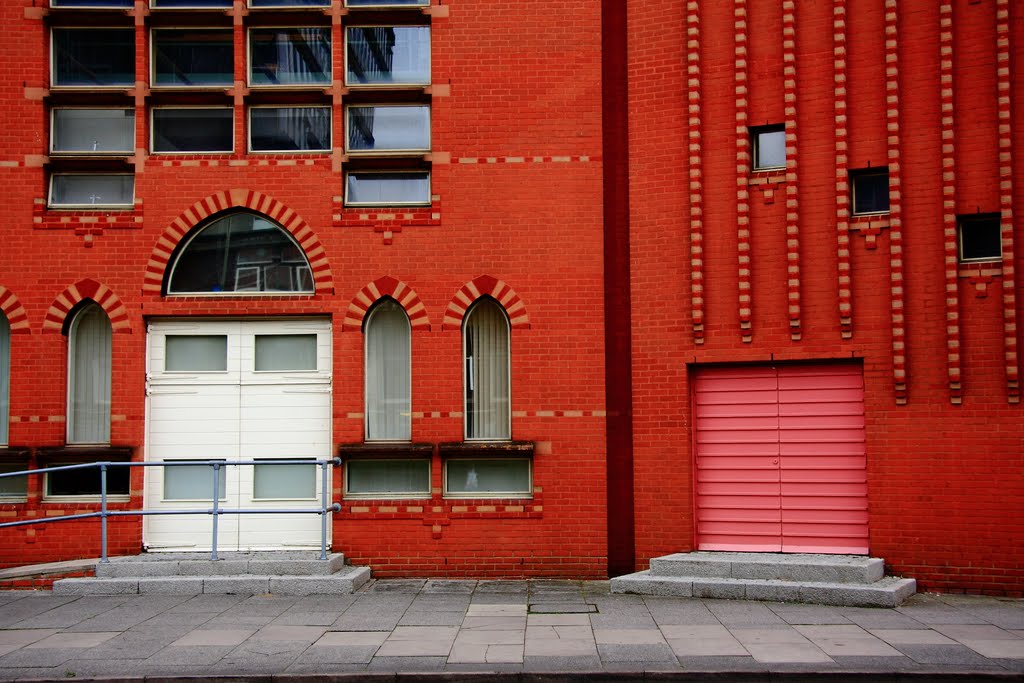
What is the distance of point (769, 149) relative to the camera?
11406 mm

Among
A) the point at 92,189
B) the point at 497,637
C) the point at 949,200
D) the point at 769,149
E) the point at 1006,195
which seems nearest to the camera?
the point at 497,637

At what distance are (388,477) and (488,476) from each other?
1193mm

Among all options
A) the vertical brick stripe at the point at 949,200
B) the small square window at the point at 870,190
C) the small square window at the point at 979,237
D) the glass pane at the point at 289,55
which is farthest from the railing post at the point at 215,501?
the small square window at the point at 979,237

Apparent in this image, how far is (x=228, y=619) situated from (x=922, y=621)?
6.53 m

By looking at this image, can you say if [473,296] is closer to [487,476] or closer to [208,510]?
[487,476]

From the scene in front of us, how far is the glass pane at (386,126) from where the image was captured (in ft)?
39.7

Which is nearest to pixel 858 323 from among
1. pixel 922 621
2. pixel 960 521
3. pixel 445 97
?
pixel 960 521

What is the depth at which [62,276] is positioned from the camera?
11852 millimetres

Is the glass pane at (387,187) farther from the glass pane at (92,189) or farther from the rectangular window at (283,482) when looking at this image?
the rectangular window at (283,482)

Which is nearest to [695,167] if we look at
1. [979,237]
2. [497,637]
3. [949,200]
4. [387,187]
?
[949,200]

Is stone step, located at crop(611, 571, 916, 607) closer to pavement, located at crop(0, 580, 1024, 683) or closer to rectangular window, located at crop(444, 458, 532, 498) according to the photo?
pavement, located at crop(0, 580, 1024, 683)

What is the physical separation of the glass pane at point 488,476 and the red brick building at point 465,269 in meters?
0.05

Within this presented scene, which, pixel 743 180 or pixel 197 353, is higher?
pixel 743 180

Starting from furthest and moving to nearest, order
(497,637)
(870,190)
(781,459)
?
(781,459), (870,190), (497,637)
